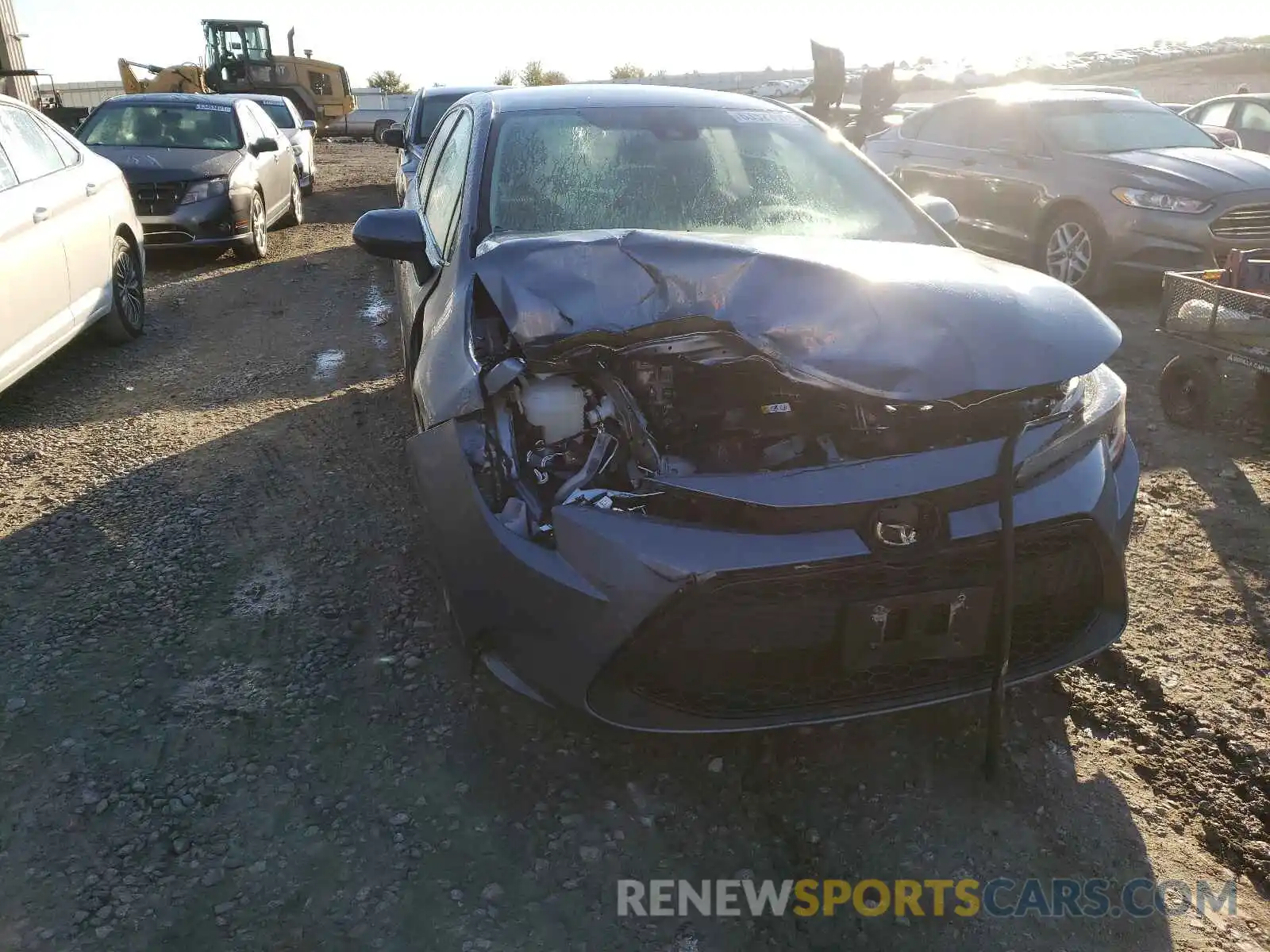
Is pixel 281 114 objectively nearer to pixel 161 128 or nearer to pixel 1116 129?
pixel 161 128

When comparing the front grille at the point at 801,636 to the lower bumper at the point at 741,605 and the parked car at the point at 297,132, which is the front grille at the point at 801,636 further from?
the parked car at the point at 297,132

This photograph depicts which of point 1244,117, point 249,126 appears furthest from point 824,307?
point 1244,117

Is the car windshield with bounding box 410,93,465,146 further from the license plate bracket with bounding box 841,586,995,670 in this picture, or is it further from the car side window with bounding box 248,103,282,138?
the license plate bracket with bounding box 841,586,995,670

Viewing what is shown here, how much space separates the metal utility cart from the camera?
→ 171 inches

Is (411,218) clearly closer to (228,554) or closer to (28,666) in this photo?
(228,554)

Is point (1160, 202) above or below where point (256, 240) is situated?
above

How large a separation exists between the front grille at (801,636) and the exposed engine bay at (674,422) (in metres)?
0.28

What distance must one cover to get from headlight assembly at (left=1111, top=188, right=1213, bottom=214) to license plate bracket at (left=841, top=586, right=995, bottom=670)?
602cm

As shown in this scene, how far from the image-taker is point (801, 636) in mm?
2076

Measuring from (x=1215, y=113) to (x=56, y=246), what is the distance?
12781 millimetres

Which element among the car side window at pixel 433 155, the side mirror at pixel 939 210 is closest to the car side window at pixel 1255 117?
the side mirror at pixel 939 210

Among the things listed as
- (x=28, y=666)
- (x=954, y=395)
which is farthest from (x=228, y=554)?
(x=954, y=395)

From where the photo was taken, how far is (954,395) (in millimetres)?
2117

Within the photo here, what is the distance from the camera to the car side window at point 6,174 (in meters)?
4.77
